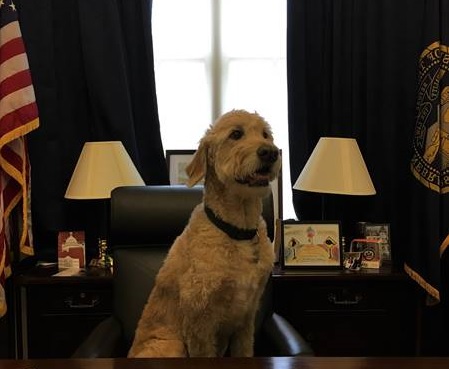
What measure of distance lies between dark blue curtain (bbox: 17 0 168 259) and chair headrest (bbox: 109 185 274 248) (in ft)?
2.39

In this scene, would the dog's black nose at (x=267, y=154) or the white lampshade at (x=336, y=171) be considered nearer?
the dog's black nose at (x=267, y=154)

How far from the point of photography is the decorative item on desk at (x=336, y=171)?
2340mm

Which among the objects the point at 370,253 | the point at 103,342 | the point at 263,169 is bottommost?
the point at 103,342

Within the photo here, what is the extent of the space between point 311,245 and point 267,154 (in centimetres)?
106

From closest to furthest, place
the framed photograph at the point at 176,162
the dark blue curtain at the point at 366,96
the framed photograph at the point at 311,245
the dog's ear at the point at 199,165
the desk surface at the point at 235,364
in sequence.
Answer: the desk surface at the point at 235,364, the dog's ear at the point at 199,165, the framed photograph at the point at 311,245, the dark blue curtain at the point at 366,96, the framed photograph at the point at 176,162

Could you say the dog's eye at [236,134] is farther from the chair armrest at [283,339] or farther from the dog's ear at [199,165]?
the chair armrest at [283,339]

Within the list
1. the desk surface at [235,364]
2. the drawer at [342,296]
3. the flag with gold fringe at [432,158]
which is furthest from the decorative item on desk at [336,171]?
the desk surface at [235,364]

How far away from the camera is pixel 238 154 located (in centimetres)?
145

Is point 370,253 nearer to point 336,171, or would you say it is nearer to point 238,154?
point 336,171

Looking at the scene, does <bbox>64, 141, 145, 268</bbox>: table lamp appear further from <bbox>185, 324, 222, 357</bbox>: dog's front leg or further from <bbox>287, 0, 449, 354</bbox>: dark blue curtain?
<bbox>185, 324, 222, 357</bbox>: dog's front leg

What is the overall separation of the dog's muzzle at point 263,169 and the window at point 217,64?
4.55ft

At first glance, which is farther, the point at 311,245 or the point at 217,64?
the point at 217,64

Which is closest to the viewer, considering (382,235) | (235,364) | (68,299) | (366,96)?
(235,364)

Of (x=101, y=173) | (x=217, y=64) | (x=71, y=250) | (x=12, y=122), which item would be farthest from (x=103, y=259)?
(x=217, y=64)
